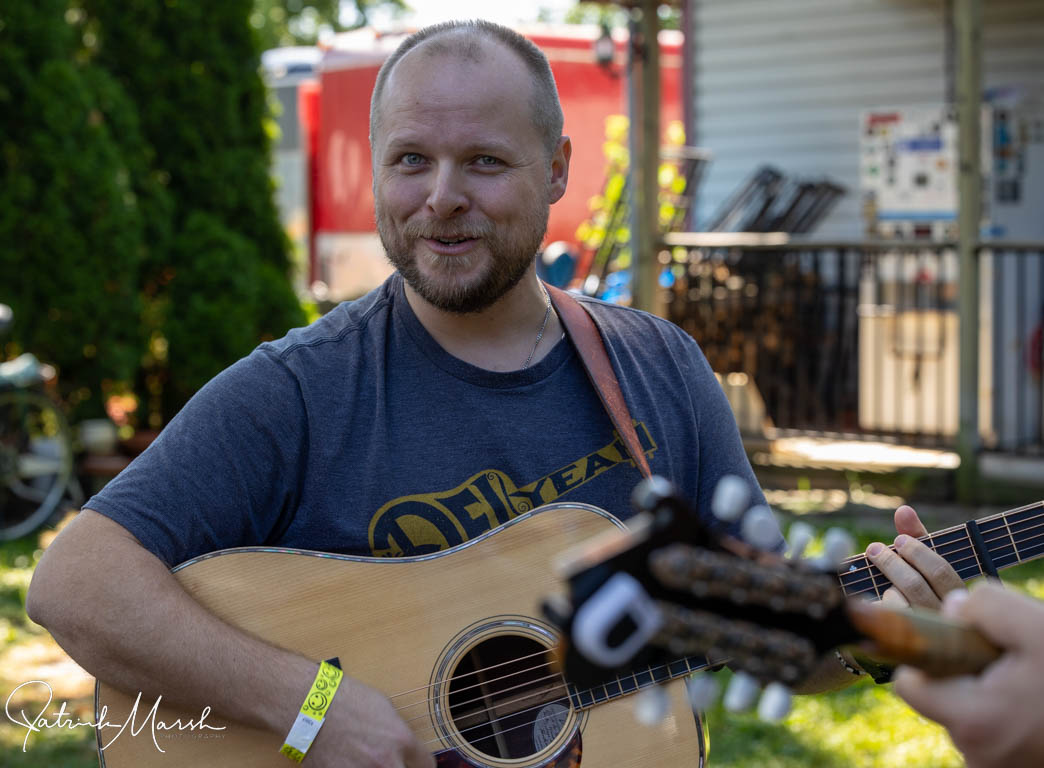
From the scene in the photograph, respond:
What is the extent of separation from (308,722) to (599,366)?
0.90 metres

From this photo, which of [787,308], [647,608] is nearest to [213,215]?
[787,308]

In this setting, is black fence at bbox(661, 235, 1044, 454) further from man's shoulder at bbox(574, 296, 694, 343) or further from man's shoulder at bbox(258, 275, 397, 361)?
man's shoulder at bbox(258, 275, 397, 361)

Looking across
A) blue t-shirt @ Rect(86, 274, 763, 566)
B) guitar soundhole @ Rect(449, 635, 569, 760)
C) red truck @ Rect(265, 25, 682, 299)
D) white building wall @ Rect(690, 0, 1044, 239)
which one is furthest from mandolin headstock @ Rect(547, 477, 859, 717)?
red truck @ Rect(265, 25, 682, 299)

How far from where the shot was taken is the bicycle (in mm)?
7020

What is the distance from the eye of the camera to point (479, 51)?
7.48 ft

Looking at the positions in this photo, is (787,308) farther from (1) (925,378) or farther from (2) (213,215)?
(2) (213,215)

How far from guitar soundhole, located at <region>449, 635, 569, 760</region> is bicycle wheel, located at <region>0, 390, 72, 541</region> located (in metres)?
5.66

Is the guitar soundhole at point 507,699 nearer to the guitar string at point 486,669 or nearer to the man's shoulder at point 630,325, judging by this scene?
the guitar string at point 486,669

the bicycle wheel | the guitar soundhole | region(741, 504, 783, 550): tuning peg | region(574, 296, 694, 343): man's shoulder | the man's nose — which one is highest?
the man's nose

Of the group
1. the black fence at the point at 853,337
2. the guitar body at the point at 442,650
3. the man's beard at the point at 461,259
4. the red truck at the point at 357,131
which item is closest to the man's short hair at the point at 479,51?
the man's beard at the point at 461,259

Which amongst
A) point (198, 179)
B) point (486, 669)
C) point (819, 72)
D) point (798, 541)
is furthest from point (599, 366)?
point (819, 72)

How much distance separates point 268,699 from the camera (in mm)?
2021

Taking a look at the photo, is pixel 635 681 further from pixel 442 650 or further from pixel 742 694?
pixel 742 694

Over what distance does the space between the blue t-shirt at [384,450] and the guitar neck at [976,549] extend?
1.07 ft
